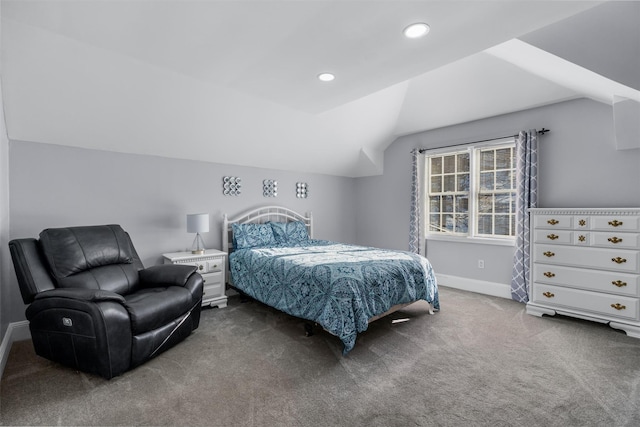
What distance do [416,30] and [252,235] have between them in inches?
122

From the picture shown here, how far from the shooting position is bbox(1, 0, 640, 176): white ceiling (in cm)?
196

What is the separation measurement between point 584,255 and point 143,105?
4883 mm

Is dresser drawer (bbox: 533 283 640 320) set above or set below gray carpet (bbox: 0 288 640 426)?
above

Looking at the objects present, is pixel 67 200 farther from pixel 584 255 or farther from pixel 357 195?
pixel 584 255

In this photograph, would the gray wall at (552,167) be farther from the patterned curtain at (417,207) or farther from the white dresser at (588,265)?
the white dresser at (588,265)

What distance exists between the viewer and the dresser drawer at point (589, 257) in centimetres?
297

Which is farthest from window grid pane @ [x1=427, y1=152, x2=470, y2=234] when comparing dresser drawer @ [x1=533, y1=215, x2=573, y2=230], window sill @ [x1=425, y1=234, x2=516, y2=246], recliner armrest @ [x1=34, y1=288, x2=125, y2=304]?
recliner armrest @ [x1=34, y1=288, x2=125, y2=304]

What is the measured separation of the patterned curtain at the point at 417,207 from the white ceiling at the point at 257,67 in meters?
0.72

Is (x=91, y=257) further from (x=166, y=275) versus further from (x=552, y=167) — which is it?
(x=552, y=167)

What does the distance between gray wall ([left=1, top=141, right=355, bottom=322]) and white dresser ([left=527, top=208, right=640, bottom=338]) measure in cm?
355

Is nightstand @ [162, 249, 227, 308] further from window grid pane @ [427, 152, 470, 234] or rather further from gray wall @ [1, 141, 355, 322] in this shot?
window grid pane @ [427, 152, 470, 234]

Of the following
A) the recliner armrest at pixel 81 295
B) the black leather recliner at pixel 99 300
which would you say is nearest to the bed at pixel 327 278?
the black leather recliner at pixel 99 300

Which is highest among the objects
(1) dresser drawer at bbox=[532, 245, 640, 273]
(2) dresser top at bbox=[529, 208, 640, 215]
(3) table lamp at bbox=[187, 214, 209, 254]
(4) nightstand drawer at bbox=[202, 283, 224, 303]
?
(2) dresser top at bbox=[529, 208, 640, 215]

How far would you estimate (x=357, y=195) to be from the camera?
20.4 feet
